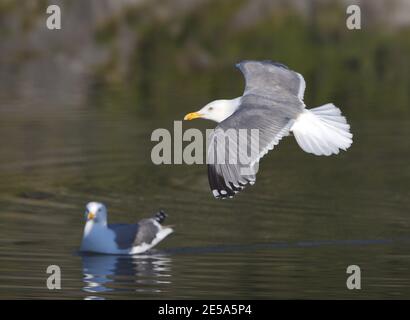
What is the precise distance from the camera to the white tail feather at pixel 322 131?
13.4 meters

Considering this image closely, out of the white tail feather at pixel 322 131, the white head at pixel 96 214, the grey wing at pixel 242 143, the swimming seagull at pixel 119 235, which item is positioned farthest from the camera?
the white head at pixel 96 214

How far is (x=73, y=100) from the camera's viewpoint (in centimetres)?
2989

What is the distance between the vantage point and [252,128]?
13000 mm

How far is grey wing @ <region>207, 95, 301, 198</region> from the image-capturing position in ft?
40.9

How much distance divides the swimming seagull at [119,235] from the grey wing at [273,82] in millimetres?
2041

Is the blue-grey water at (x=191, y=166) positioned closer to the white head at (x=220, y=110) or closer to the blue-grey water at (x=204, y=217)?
the blue-grey water at (x=204, y=217)

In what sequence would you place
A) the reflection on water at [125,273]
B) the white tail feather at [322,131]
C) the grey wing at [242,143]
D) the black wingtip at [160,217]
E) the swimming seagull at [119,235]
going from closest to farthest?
the grey wing at [242,143] < the reflection on water at [125,273] < the white tail feather at [322,131] < the swimming seagull at [119,235] < the black wingtip at [160,217]

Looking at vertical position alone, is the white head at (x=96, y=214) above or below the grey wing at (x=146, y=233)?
above

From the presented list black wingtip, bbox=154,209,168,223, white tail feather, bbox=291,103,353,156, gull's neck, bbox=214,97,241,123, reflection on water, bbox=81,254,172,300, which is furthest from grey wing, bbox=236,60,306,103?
black wingtip, bbox=154,209,168,223

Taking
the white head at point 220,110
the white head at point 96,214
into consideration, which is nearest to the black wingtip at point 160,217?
the white head at point 96,214

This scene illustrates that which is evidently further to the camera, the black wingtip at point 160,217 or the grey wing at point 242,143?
the black wingtip at point 160,217

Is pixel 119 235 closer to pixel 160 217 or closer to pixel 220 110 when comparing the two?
pixel 160 217

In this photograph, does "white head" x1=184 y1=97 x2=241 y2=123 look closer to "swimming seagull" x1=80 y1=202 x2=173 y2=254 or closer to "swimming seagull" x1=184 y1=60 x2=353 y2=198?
"swimming seagull" x1=184 y1=60 x2=353 y2=198
